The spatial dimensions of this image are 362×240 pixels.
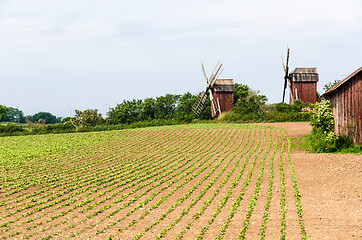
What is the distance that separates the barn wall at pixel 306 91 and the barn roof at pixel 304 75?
495 millimetres

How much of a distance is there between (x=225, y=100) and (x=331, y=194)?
39820mm

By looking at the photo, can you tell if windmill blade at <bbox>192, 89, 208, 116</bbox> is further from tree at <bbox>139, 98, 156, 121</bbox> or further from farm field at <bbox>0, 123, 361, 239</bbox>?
farm field at <bbox>0, 123, 361, 239</bbox>

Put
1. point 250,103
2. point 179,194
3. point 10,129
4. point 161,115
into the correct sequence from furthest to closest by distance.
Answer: point 161,115 → point 250,103 → point 10,129 → point 179,194

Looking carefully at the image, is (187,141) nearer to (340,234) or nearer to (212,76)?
(340,234)

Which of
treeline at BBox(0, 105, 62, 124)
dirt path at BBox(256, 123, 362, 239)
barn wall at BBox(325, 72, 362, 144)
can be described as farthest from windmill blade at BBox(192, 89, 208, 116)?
treeline at BBox(0, 105, 62, 124)

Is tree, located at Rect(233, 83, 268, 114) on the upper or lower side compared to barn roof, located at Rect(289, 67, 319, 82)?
lower

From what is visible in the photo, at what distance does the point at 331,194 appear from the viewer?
43.2 ft

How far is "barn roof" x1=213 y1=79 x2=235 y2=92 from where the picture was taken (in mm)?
52438

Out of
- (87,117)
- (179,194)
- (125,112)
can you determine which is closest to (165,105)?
(125,112)

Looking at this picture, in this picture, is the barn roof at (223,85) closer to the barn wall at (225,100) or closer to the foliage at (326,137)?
the barn wall at (225,100)

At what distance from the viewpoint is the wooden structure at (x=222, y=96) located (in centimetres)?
5217

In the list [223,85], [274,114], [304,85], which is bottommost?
[274,114]

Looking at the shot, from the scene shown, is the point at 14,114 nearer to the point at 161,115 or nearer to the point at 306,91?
the point at 161,115

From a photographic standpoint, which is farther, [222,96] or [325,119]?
[222,96]
